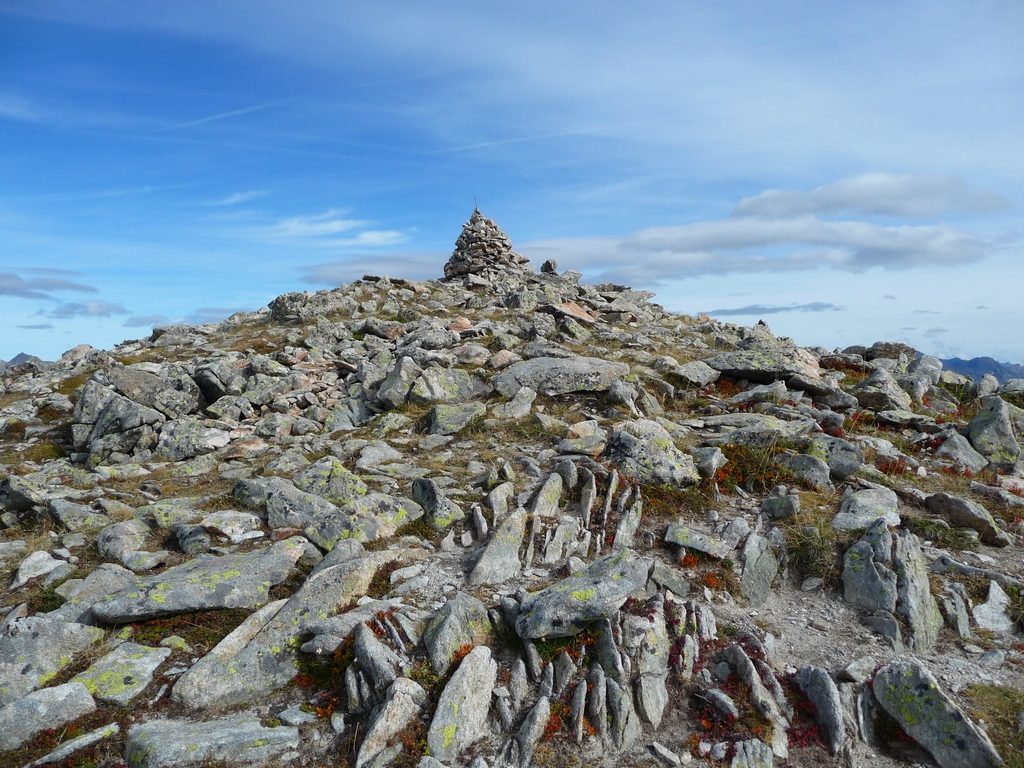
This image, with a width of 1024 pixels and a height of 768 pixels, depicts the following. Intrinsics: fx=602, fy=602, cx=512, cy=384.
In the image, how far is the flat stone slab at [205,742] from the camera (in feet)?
23.4

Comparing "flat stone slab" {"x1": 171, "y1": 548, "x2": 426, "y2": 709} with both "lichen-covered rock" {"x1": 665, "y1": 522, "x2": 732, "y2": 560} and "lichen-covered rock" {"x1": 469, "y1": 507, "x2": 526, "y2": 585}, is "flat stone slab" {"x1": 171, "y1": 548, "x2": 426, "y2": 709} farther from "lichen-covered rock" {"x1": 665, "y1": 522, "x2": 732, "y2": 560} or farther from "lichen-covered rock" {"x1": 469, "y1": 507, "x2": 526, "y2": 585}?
"lichen-covered rock" {"x1": 665, "y1": 522, "x2": 732, "y2": 560}

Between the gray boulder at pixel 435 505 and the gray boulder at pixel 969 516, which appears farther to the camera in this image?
the gray boulder at pixel 435 505

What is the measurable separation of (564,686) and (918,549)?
683 cm

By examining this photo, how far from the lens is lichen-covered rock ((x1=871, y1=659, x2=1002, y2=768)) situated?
720 centimetres

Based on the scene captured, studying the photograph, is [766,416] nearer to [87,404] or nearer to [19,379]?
[87,404]

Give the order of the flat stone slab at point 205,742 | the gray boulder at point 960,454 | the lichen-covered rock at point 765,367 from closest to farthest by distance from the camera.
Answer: the flat stone slab at point 205,742 → the gray boulder at point 960,454 → the lichen-covered rock at point 765,367

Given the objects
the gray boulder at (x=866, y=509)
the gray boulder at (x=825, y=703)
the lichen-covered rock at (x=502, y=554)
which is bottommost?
the gray boulder at (x=825, y=703)

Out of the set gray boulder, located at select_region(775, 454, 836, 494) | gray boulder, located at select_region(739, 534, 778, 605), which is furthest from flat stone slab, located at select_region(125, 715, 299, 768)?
gray boulder, located at select_region(775, 454, 836, 494)

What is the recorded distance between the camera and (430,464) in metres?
15.2

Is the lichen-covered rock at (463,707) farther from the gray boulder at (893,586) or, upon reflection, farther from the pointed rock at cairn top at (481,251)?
the pointed rock at cairn top at (481,251)

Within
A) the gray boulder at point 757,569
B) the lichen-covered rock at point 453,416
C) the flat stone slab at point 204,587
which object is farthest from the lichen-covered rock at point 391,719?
the lichen-covered rock at point 453,416

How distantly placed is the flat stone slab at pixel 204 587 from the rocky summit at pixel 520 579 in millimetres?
48

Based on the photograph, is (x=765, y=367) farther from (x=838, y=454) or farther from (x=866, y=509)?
(x=866, y=509)

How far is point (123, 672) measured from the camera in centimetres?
841
